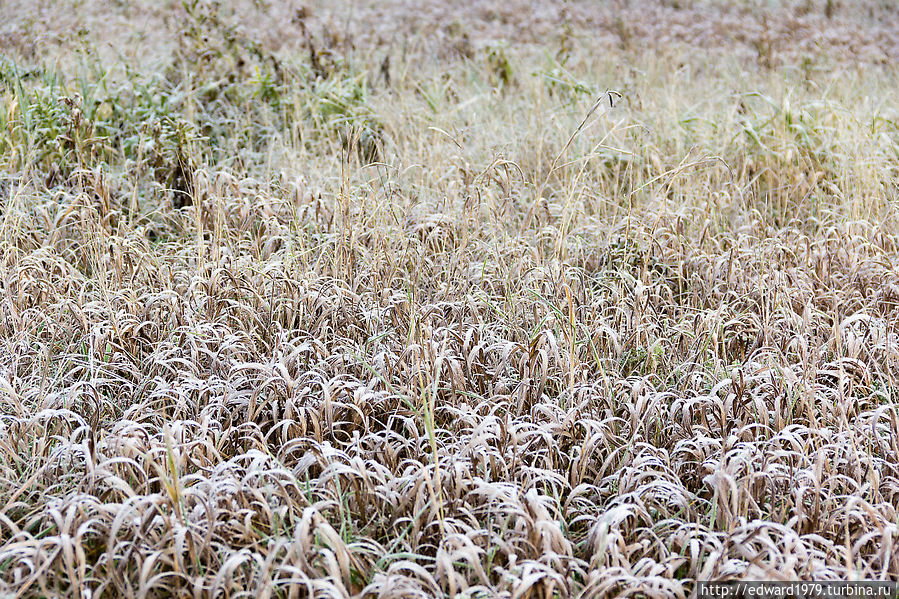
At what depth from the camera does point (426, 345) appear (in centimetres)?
250

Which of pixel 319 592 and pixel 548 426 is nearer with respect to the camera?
pixel 319 592

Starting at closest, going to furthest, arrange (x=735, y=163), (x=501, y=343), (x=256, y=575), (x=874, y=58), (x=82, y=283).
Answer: (x=256, y=575)
(x=501, y=343)
(x=82, y=283)
(x=735, y=163)
(x=874, y=58)

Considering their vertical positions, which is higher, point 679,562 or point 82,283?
point 82,283

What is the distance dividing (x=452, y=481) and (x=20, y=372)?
1706mm

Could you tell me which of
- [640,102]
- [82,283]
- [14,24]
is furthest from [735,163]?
[14,24]

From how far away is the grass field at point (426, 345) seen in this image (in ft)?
5.91

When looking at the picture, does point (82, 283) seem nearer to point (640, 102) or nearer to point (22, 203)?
point (22, 203)

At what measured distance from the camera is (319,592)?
173 cm

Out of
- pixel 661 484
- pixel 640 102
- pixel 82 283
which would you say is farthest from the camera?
pixel 640 102

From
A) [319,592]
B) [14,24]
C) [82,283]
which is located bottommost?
[319,592]

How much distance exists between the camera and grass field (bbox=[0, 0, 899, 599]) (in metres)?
1.80

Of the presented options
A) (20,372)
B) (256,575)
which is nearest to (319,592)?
(256,575)

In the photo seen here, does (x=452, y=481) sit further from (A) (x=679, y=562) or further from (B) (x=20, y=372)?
(B) (x=20, y=372)

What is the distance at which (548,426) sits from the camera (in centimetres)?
218
